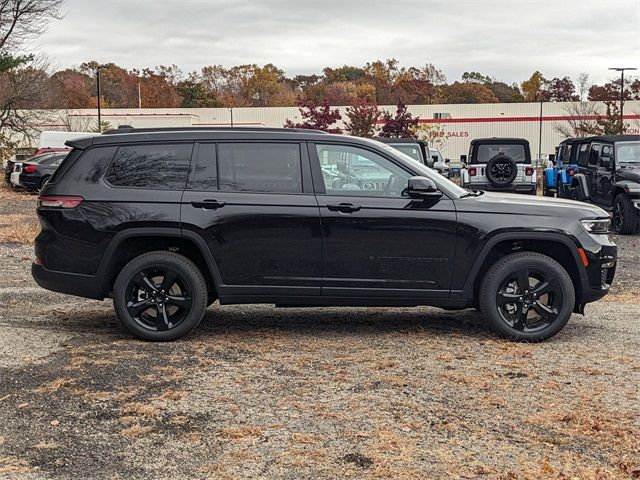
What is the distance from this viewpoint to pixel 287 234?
684 cm

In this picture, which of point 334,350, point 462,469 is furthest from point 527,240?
point 462,469

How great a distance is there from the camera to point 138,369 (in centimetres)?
598

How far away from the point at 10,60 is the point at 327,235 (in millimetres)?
37296

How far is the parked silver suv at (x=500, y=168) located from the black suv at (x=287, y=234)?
1318 centimetres

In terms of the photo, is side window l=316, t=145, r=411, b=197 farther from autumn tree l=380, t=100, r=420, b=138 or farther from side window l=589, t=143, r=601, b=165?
autumn tree l=380, t=100, r=420, b=138

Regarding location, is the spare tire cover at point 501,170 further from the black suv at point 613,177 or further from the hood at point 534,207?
the hood at point 534,207

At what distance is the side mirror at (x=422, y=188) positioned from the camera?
6.76 metres

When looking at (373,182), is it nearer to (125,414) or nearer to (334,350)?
(334,350)

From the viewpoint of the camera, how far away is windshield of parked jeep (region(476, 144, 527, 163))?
21297mm

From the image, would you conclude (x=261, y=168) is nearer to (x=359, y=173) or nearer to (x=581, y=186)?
(x=359, y=173)

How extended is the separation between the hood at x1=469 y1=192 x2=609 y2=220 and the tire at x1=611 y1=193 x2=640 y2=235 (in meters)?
8.96

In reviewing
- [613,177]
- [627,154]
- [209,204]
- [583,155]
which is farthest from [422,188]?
[583,155]

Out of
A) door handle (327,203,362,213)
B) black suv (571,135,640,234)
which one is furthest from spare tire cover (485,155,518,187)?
door handle (327,203,362,213)

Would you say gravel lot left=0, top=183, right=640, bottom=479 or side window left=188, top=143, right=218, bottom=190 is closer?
gravel lot left=0, top=183, right=640, bottom=479
